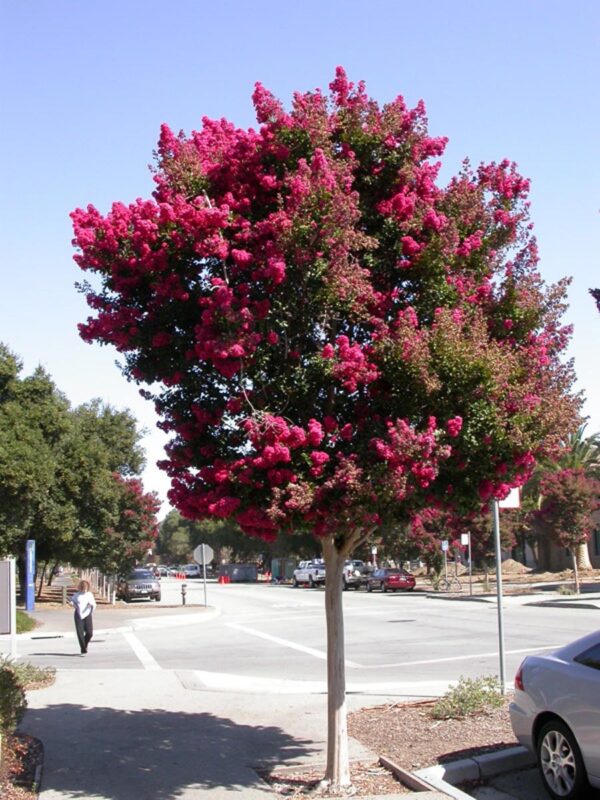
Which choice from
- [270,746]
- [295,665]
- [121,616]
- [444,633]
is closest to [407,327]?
[270,746]

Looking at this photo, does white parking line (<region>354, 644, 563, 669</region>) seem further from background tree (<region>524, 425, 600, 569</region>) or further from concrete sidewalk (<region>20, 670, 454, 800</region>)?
background tree (<region>524, 425, 600, 569</region>)

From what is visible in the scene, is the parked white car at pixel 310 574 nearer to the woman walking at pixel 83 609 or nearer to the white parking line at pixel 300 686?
the woman walking at pixel 83 609

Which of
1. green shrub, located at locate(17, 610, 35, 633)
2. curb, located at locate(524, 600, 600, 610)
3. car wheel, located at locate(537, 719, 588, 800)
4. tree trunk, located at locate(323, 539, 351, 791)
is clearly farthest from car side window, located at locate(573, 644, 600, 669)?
curb, located at locate(524, 600, 600, 610)

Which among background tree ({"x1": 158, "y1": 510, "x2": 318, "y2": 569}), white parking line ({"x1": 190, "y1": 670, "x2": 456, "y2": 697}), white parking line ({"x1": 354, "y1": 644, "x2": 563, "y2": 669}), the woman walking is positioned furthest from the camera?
background tree ({"x1": 158, "y1": 510, "x2": 318, "y2": 569})

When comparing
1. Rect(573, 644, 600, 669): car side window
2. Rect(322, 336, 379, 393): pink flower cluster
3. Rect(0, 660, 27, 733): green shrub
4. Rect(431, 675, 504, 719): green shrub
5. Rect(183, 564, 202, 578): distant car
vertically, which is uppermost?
Rect(322, 336, 379, 393): pink flower cluster

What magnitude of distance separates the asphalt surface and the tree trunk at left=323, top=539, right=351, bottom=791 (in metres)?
0.58

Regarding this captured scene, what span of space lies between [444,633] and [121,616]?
14084 mm

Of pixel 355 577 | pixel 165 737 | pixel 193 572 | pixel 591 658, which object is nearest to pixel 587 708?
pixel 591 658

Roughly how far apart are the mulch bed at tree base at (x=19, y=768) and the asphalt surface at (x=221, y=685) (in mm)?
141

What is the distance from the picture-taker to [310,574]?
59.9m

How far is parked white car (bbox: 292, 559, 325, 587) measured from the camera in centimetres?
5916

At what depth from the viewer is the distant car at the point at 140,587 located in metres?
42.0

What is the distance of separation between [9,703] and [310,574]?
175ft

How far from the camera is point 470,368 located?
6.27 m
